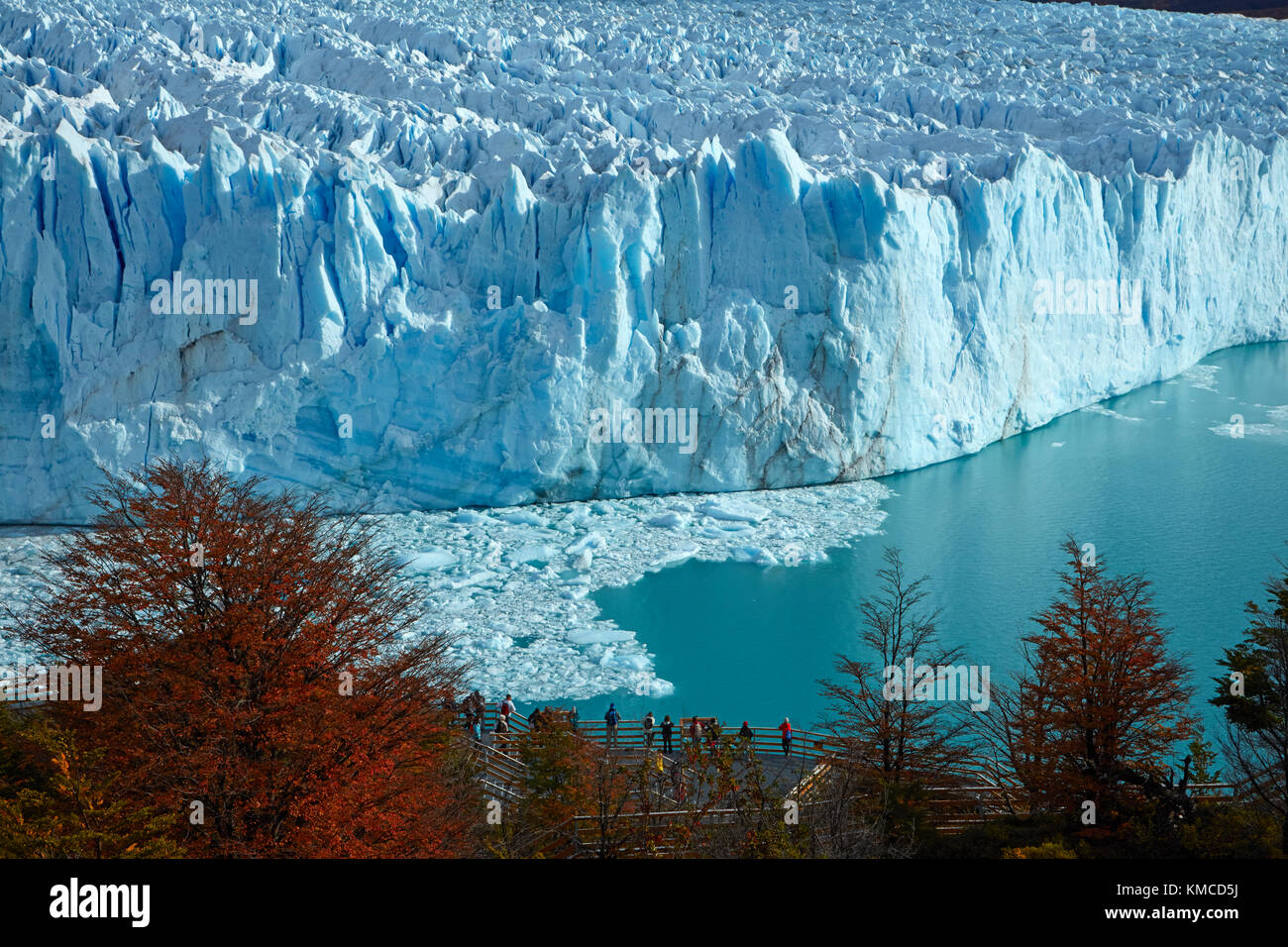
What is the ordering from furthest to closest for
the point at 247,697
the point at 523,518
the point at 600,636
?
1. the point at 523,518
2. the point at 600,636
3. the point at 247,697

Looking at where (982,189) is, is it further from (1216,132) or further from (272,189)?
(272,189)

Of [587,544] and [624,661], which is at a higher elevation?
[587,544]

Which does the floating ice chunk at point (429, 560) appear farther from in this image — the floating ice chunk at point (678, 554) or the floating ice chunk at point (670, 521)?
the floating ice chunk at point (670, 521)

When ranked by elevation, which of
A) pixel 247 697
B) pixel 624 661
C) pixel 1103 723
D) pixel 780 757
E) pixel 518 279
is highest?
pixel 518 279

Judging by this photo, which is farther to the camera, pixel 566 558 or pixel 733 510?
pixel 733 510

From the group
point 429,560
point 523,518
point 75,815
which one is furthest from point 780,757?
point 523,518

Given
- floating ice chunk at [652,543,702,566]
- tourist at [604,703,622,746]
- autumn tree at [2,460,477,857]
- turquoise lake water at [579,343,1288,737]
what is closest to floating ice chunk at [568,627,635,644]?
turquoise lake water at [579,343,1288,737]

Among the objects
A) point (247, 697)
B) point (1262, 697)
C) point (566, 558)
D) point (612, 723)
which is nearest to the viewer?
point (247, 697)

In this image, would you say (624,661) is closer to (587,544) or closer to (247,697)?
(587,544)
